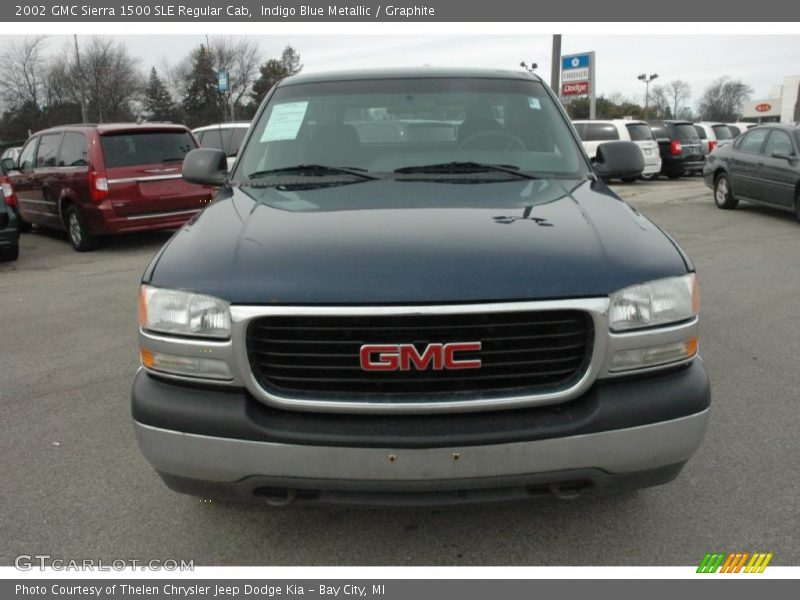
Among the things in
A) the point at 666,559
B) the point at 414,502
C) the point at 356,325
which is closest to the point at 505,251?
the point at 356,325

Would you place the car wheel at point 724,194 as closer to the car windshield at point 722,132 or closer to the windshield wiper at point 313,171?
the windshield wiper at point 313,171

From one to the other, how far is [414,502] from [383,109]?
2194mm

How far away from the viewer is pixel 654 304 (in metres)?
2.38

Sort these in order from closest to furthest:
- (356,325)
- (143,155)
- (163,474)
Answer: (356,325), (163,474), (143,155)

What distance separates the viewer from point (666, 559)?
2.65m

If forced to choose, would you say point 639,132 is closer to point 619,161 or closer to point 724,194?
point 724,194

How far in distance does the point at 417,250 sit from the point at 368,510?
110 cm

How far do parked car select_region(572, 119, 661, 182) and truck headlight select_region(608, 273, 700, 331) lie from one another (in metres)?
17.6

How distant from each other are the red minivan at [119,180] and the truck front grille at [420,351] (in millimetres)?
8046

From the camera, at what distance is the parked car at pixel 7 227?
30.9 ft

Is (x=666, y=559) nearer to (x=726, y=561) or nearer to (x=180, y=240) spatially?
(x=726, y=561)

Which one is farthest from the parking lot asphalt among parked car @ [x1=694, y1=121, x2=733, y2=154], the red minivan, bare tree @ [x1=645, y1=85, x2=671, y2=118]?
bare tree @ [x1=645, y1=85, x2=671, y2=118]

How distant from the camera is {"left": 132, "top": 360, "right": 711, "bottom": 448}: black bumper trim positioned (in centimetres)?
224

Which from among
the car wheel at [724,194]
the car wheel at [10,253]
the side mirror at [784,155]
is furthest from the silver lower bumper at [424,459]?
the car wheel at [724,194]
